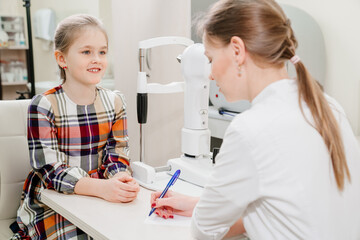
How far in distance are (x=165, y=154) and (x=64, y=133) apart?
115cm

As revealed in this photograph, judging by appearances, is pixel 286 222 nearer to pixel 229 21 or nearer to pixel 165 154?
pixel 229 21

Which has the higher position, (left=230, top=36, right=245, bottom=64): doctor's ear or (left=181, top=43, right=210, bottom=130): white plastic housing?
(left=230, top=36, right=245, bottom=64): doctor's ear

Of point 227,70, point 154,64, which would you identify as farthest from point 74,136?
point 154,64

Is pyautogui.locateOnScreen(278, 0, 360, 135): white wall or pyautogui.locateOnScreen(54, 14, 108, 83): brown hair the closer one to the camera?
pyautogui.locateOnScreen(54, 14, 108, 83): brown hair

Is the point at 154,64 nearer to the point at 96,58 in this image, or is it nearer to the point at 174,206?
the point at 96,58

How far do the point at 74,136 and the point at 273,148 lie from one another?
0.73 metres

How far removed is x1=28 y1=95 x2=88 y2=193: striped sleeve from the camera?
1126 millimetres

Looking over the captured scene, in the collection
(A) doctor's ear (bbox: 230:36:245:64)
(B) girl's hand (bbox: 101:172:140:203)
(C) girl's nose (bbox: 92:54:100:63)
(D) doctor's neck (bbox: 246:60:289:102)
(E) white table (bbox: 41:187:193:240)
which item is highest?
(A) doctor's ear (bbox: 230:36:245:64)

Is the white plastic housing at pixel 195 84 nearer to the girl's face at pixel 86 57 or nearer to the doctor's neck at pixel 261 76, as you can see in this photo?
the girl's face at pixel 86 57

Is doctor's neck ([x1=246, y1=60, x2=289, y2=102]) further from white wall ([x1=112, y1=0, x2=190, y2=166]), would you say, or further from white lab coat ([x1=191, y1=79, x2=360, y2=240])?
white wall ([x1=112, y1=0, x2=190, y2=166])

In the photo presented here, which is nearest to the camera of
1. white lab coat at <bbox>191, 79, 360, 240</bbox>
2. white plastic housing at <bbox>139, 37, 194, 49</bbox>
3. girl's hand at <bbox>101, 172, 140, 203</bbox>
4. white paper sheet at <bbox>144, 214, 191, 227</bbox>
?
white lab coat at <bbox>191, 79, 360, 240</bbox>

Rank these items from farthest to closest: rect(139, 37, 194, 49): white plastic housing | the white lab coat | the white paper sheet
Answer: rect(139, 37, 194, 49): white plastic housing
the white paper sheet
the white lab coat

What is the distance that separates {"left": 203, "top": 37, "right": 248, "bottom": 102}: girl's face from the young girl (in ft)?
1.37

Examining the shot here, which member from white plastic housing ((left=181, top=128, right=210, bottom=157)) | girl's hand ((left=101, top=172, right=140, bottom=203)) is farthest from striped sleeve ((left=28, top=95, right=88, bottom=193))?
white plastic housing ((left=181, top=128, right=210, bottom=157))
